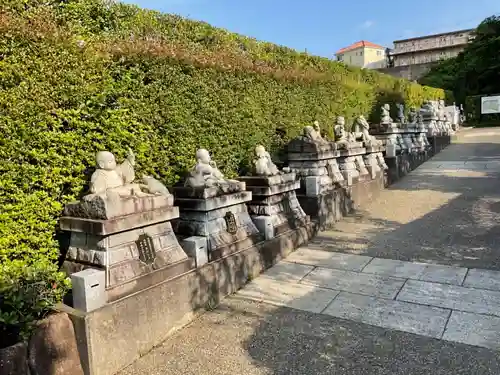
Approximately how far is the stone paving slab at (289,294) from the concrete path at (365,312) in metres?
0.01

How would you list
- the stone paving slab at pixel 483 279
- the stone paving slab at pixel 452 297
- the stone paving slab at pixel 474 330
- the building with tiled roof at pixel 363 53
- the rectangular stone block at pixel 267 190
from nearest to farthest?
1. the stone paving slab at pixel 474 330
2. the stone paving slab at pixel 452 297
3. the stone paving slab at pixel 483 279
4. the rectangular stone block at pixel 267 190
5. the building with tiled roof at pixel 363 53

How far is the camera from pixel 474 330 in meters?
3.60

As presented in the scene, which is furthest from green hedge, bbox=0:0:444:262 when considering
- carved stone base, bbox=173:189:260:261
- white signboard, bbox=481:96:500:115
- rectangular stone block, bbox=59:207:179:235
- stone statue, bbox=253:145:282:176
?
white signboard, bbox=481:96:500:115

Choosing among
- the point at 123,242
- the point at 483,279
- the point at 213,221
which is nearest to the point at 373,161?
the point at 483,279

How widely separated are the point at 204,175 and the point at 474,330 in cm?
321

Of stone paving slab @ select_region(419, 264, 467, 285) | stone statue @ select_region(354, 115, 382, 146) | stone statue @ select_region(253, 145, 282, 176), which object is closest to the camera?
stone paving slab @ select_region(419, 264, 467, 285)

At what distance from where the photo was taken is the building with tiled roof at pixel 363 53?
184 ft

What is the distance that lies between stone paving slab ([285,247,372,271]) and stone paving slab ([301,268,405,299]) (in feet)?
0.68

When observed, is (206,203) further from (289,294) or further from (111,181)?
(289,294)

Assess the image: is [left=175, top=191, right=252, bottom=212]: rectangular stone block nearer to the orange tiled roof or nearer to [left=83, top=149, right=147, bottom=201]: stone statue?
[left=83, top=149, right=147, bottom=201]: stone statue

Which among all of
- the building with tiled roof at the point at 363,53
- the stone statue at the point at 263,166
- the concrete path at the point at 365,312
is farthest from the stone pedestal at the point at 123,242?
the building with tiled roof at the point at 363,53

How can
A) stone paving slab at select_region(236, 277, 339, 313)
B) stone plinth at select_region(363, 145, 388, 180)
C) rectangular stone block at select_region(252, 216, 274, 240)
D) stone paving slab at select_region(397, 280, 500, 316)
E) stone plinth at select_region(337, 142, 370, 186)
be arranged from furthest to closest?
stone plinth at select_region(363, 145, 388, 180) < stone plinth at select_region(337, 142, 370, 186) < rectangular stone block at select_region(252, 216, 274, 240) < stone paving slab at select_region(236, 277, 339, 313) < stone paving slab at select_region(397, 280, 500, 316)

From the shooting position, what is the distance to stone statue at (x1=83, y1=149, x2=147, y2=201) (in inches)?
143

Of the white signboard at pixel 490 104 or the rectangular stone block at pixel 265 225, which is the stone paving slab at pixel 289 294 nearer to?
the rectangular stone block at pixel 265 225
